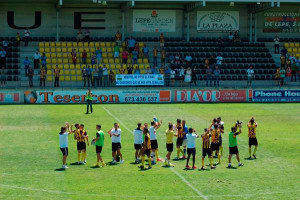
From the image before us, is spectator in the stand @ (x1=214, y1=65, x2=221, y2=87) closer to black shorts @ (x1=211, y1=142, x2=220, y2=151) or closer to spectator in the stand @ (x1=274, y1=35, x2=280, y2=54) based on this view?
spectator in the stand @ (x1=274, y1=35, x2=280, y2=54)

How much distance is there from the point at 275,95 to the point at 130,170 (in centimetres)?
2667

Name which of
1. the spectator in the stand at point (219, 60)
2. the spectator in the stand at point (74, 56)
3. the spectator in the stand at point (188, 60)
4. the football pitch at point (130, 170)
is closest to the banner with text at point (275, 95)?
the spectator in the stand at point (219, 60)

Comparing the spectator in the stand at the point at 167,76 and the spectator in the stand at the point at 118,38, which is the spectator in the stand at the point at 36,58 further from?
the spectator in the stand at the point at 167,76

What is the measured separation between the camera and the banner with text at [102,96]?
4159 cm

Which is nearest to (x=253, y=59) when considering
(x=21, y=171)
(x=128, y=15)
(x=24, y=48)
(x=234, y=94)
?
(x=234, y=94)

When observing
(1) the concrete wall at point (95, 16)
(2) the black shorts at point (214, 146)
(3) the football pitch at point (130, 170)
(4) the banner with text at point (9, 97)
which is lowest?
(3) the football pitch at point (130, 170)

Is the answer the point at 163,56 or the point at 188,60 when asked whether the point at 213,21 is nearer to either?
the point at 188,60

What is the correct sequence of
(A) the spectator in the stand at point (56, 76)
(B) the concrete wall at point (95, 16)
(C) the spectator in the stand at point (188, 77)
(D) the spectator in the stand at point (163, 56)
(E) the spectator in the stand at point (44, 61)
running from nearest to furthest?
(A) the spectator in the stand at point (56, 76)
(C) the spectator in the stand at point (188, 77)
(E) the spectator in the stand at point (44, 61)
(D) the spectator in the stand at point (163, 56)
(B) the concrete wall at point (95, 16)

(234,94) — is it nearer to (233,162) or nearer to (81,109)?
(81,109)

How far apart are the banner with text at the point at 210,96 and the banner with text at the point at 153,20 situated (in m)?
12.8

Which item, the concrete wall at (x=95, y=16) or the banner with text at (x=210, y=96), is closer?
the banner with text at (x=210, y=96)

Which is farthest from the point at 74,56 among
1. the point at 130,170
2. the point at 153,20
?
the point at 130,170

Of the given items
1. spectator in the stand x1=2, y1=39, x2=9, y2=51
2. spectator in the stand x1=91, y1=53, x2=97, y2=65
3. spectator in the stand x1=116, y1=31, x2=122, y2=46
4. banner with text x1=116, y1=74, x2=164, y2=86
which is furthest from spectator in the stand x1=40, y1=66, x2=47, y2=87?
spectator in the stand x1=116, y1=31, x2=122, y2=46

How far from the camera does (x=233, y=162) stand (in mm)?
22156
